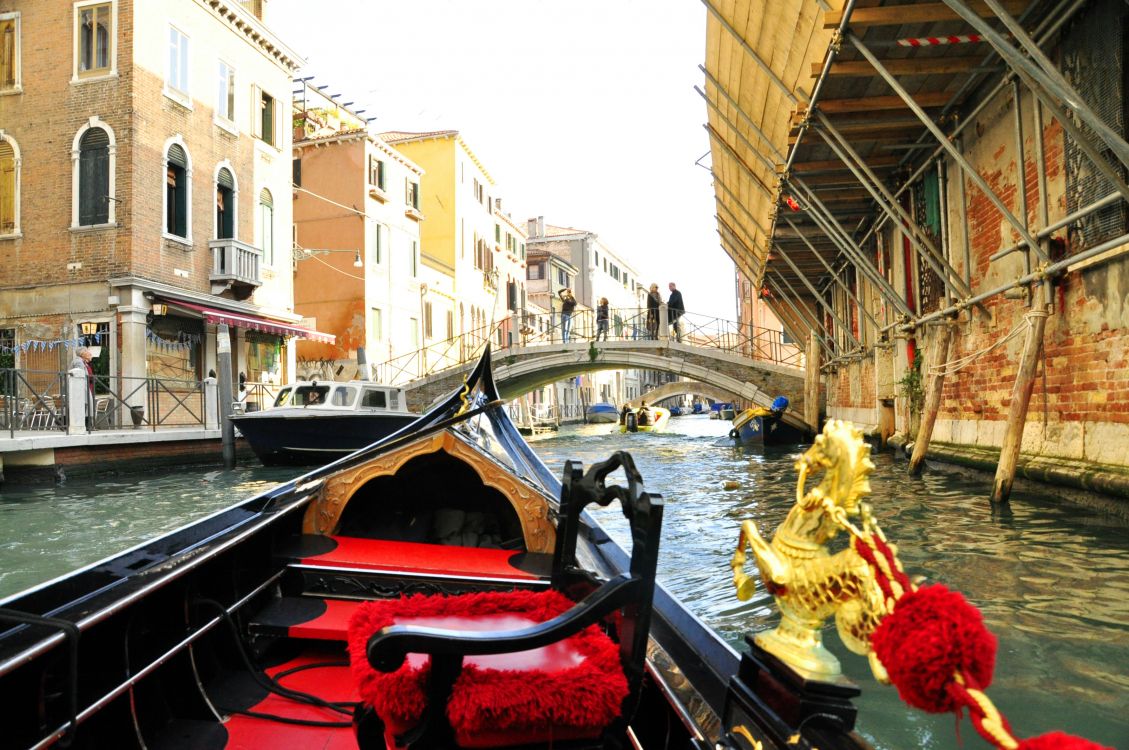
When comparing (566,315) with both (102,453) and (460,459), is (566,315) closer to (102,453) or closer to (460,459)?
(102,453)

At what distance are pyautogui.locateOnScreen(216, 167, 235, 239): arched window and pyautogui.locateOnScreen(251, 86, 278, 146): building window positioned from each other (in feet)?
3.48

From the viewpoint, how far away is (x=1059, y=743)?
18.5 inches

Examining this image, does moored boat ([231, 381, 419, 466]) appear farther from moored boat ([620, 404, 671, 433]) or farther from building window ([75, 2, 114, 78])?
moored boat ([620, 404, 671, 433])

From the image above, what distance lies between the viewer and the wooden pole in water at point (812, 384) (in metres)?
11.6

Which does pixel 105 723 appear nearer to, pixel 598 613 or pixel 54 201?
pixel 598 613

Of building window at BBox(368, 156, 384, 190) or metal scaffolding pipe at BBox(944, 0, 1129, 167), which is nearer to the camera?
metal scaffolding pipe at BBox(944, 0, 1129, 167)

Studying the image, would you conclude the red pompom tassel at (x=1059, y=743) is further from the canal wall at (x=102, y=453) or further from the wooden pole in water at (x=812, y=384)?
the wooden pole in water at (x=812, y=384)

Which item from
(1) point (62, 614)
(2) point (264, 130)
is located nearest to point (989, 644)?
(1) point (62, 614)

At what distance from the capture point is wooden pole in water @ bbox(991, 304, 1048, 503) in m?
4.09

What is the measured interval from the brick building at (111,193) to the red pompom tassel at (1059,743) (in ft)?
32.7

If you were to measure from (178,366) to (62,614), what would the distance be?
33.0ft

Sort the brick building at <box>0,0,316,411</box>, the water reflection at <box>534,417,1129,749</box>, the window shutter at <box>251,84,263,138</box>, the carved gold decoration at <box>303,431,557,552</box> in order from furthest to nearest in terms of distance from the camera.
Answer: the window shutter at <box>251,84,263,138</box> < the brick building at <box>0,0,316,411</box> < the carved gold decoration at <box>303,431,557,552</box> < the water reflection at <box>534,417,1129,749</box>

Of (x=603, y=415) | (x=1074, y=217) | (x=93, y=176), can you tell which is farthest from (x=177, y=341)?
(x=603, y=415)

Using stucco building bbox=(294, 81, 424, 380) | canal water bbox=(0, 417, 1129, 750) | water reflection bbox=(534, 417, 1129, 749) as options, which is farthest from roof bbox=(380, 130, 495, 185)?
water reflection bbox=(534, 417, 1129, 749)
